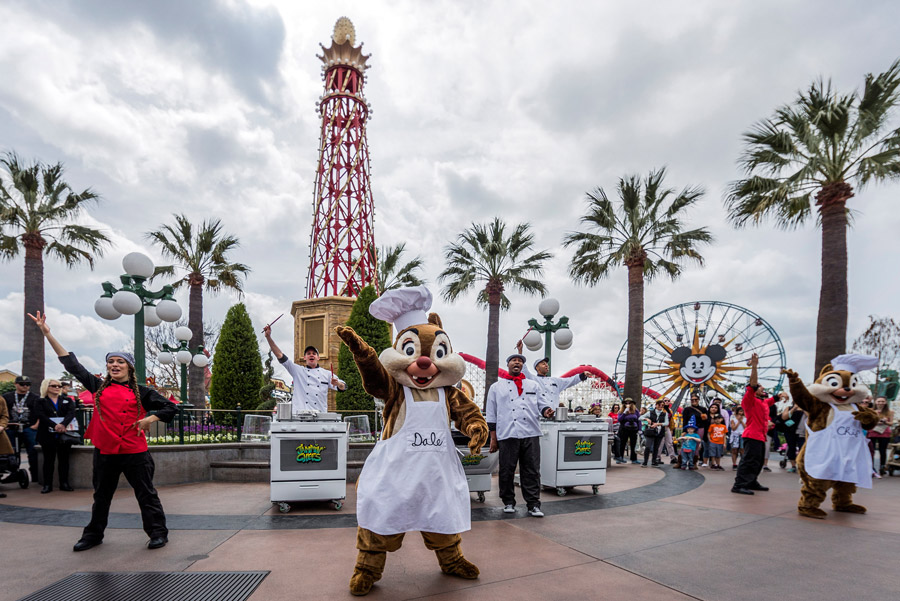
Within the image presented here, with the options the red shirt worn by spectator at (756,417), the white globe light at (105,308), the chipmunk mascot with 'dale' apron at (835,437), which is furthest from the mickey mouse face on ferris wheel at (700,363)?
the white globe light at (105,308)

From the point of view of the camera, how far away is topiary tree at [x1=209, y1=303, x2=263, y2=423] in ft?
49.7

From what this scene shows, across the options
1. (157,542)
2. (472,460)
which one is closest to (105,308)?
(157,542)

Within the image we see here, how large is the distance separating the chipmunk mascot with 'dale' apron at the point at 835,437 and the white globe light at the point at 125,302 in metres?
9.12

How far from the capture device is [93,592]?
3.33m

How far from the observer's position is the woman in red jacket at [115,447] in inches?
170

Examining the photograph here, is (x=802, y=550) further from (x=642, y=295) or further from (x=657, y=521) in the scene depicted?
(x=642, y=295)

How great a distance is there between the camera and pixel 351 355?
14.7 meters

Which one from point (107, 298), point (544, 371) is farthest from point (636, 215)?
point (107, 298)

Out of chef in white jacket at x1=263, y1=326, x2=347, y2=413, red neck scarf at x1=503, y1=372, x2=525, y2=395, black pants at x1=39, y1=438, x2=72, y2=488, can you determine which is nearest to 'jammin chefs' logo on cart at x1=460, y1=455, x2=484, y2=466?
red neck scarf at x1=503, y1=372, x2=525, y2=395

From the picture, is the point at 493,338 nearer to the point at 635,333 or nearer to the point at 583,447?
the point at 635,333

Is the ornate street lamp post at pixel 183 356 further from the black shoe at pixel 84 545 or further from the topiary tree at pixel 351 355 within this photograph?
the black shoe at pixel 84 545

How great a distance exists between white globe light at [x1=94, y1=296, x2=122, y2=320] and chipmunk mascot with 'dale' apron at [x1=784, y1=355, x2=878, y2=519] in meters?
9.61

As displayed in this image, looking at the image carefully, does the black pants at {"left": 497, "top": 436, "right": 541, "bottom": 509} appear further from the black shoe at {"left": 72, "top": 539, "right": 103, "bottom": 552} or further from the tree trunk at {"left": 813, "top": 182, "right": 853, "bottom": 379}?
the tree trunk at {"left": 813, "top": 182, "right": 853, "bottom": 379}

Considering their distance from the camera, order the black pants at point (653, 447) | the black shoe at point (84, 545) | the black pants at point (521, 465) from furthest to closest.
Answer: the black pants at point (653, 447), the black pants at point (521, 465), the black shoe at point (84, 545)
